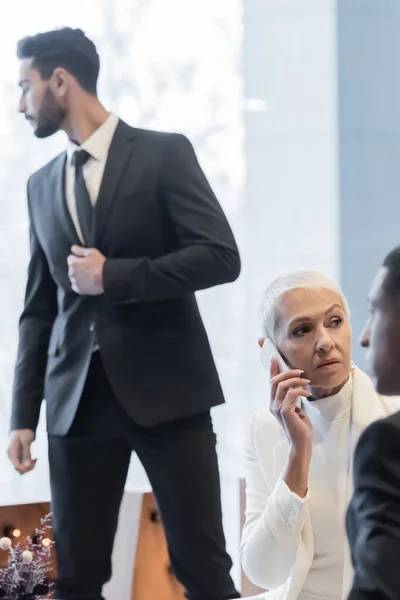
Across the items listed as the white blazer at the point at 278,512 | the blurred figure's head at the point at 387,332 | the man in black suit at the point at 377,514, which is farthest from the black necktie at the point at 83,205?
the man in black suit at the point at 377,514

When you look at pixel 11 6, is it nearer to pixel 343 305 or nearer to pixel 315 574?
pixel 343 305

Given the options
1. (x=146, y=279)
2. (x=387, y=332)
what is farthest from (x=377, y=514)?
(x=146, y=279)

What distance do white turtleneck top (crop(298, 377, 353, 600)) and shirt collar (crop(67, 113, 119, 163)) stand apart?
3.15 feet

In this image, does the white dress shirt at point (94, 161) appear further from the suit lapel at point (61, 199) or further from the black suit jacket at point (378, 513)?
the black suit jacket at point (378, 513)

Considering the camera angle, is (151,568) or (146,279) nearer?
(146,279)

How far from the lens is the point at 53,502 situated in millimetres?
2631

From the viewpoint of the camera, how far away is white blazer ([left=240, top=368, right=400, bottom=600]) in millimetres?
1920

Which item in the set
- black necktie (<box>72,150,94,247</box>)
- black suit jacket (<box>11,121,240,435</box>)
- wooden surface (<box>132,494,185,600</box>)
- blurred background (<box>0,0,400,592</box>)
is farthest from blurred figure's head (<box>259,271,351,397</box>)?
blurred background (<box>0,0,400,592</box>)

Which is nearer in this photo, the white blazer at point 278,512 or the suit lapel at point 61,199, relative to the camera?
the white blazer at point 278,512

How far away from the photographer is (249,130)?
3.36m

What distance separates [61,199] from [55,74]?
337mm

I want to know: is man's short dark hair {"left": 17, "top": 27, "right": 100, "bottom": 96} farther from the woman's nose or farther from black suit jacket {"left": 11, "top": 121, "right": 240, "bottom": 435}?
the woman's nose

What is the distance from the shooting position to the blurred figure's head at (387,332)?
1.13 m

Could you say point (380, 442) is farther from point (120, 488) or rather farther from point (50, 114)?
point (50, 114)
